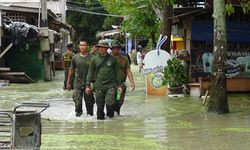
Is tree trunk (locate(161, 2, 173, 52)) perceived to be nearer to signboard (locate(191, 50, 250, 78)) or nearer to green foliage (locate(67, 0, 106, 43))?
signboard (locate(191, 50, 250, 78))

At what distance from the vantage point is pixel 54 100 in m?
16.5

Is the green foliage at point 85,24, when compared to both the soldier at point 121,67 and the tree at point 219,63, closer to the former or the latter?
the soldier at point 121,67

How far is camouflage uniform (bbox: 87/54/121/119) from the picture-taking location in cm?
1193

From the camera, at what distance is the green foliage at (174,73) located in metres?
17.3

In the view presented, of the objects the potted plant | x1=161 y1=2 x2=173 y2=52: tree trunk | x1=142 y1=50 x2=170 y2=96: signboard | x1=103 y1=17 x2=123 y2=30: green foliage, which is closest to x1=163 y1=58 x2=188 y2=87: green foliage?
the potted plant

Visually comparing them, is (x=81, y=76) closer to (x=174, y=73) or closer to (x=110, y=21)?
(x=174, y=73)

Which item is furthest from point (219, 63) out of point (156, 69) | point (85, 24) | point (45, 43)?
point (85, 24)

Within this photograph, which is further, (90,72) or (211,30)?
(211,30)

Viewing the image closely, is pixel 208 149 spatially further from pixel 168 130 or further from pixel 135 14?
pixel 135 14

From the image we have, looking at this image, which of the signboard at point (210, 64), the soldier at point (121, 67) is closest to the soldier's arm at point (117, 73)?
the soldier at point (121, 67)

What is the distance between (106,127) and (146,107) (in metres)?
3.70

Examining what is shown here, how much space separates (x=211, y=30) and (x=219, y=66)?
5.67 metres

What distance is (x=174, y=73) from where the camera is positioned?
1741 cm

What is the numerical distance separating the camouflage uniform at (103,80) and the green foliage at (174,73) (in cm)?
553
